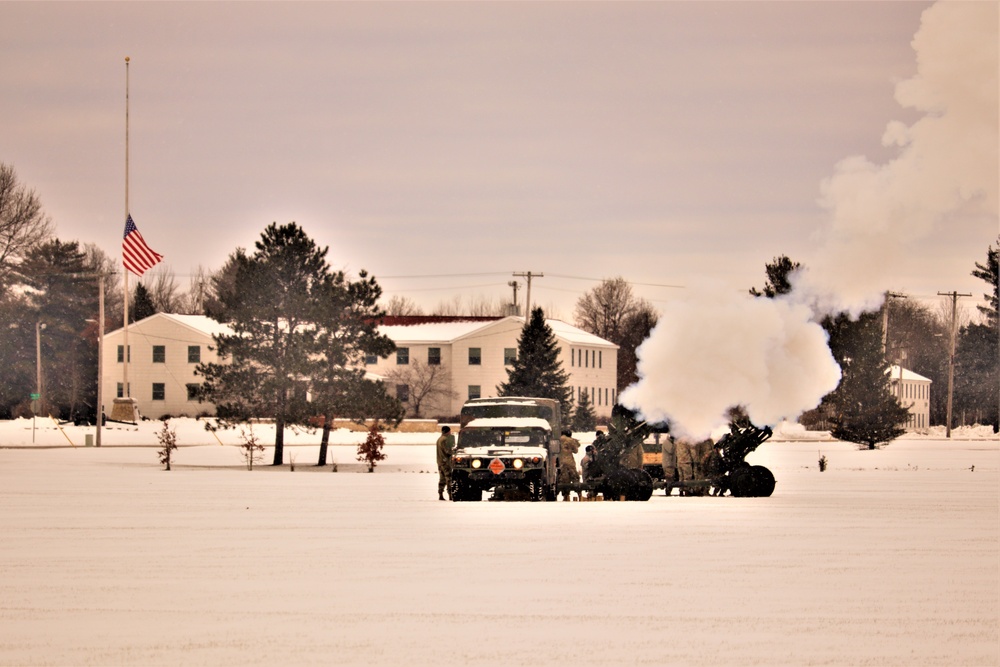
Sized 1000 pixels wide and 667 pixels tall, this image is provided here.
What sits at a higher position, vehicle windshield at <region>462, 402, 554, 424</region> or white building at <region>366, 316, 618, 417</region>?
white building at <region>366, 316, 618, 417</region>

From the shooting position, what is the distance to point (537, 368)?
86.4 metres

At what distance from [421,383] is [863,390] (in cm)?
3438

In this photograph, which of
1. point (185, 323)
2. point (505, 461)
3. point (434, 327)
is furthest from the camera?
point (434, 327)

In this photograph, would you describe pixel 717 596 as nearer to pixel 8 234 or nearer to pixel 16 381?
pixel 8 234

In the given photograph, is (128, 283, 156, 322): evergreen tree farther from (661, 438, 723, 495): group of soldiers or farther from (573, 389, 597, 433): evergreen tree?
(661, 438, 723, 495): group of soldiers

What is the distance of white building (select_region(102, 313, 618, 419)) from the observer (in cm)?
9731

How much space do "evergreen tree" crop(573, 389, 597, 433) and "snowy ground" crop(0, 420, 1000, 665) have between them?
57854 millimetres

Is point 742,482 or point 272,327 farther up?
point 272,327

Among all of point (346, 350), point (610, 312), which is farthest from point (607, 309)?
point (346, 350)

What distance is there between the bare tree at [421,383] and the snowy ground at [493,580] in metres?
65.6

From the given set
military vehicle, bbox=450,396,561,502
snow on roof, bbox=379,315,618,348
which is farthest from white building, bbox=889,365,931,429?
military vehicle, bbox=450,396,561,502

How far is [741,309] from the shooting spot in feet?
114

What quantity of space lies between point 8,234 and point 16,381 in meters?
12.0

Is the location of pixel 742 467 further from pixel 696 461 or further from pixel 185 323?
pixel 185 323
